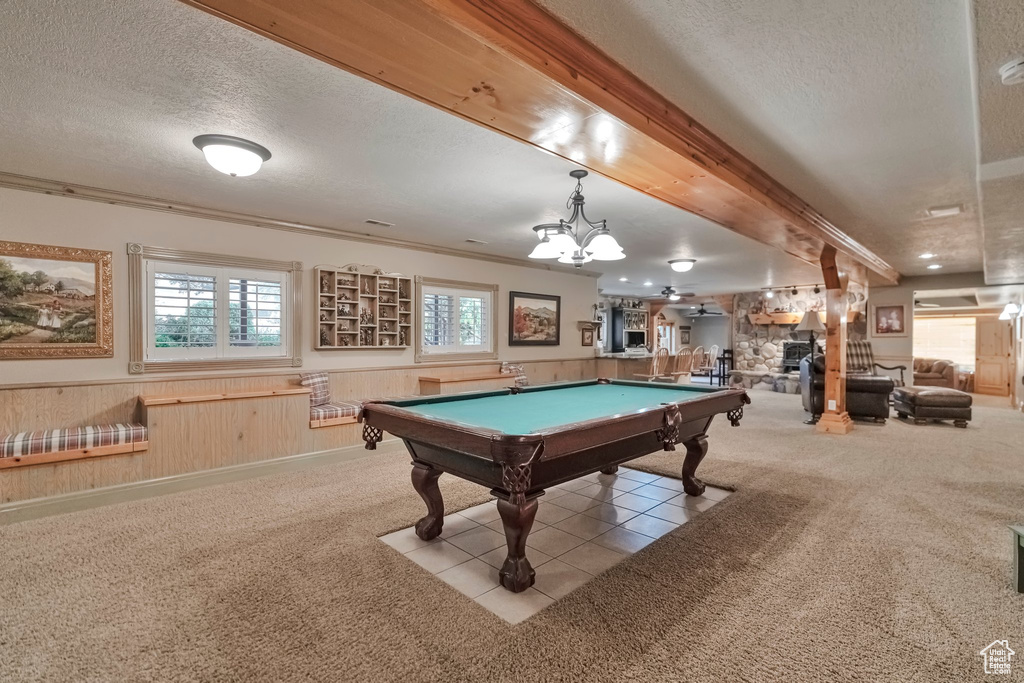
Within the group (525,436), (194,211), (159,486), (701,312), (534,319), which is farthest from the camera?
(701,312)

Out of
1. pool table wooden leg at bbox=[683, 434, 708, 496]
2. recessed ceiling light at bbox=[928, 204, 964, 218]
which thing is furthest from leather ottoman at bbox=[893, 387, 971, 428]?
pool table wooden leg at bbox=[683, 434, 708, 496]

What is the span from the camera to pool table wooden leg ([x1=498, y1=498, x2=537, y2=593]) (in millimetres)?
2227

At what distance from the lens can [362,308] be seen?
533 cm

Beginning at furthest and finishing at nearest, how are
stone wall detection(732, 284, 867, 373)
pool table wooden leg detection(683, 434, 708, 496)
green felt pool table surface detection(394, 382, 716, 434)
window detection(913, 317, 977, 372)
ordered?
window detection(913, 317, 977, 372) < stone wall detection(732, 284, 867, 373) < pool table wooden leg detection(683, 434, 708, 496) < green felt pool table surface detection(394, 382, 716, 434)

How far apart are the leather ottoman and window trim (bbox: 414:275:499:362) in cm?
604

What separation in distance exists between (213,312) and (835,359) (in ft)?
23.7

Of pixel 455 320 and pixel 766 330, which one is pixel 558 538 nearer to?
pixel 455 320

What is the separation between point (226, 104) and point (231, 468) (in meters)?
3.06

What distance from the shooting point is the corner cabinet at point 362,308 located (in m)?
5.04

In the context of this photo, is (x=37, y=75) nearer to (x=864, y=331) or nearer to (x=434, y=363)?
(x=434, y=363)

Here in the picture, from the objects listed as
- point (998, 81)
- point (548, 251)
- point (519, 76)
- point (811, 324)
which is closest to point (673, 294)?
point (811, 324)

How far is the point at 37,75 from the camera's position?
2031 millimetres

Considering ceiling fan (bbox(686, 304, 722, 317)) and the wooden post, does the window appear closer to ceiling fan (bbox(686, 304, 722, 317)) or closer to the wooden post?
ceiling fan (bbox(686, 304, 722, 317))

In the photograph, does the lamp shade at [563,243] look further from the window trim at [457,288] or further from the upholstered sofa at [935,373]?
the upholstered sofa at [935,373]
